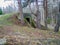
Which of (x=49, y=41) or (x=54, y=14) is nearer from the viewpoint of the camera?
(x=49, y=41)

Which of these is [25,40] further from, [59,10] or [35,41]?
[59,10]

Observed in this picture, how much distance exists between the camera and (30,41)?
7.93 m

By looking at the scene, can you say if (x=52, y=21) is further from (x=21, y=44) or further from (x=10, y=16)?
(x=21, y=44)

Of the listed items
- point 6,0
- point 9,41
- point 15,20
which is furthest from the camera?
point 6,0

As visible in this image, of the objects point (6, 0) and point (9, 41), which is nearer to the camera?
point (9, 41)

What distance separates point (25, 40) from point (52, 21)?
659 inches

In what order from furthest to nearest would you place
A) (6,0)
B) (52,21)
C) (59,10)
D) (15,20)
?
(6,0)
(52,21)
(59,10)
(15,20)

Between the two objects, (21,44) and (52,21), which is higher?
(21,44)

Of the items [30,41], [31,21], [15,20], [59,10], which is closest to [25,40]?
[30,41]

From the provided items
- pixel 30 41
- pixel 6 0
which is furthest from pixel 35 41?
pixel 6 0

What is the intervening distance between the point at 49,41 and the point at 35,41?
57 cm

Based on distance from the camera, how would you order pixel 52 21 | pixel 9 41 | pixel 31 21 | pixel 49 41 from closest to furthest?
1. pixel 9 41
2. pixel 49 41
3. pixel 31 21
4. pixel 52 21

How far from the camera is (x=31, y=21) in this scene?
1861cm

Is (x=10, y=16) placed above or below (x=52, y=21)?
above
